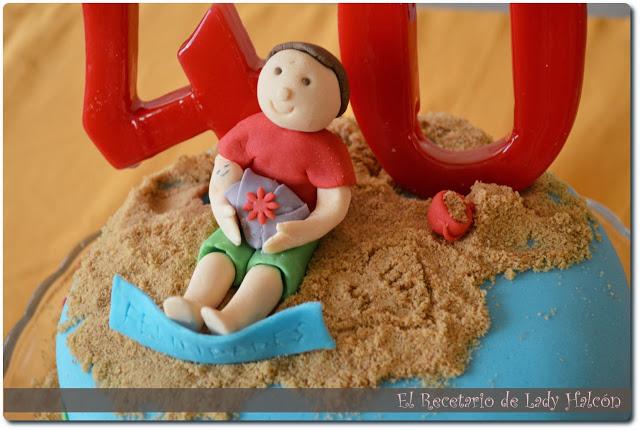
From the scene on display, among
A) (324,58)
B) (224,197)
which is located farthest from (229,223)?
(324,58)

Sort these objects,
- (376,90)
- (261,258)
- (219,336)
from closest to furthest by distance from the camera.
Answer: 1. (219,336)
2. (261,258)
3. (376,90)

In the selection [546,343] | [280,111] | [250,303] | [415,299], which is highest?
[280,111]

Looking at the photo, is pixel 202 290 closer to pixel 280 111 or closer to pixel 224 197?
pixel 224 197

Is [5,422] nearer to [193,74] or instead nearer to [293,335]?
[293,335]

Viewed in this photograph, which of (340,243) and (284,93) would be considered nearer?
(284,93)

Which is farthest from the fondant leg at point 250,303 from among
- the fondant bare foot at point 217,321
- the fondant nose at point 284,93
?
the fondant nose at point 284,93

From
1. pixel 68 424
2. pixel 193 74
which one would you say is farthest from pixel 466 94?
pixel 68 424

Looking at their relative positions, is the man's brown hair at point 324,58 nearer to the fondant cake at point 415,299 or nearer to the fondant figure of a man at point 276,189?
the fondant figure of a man at point 276,189
